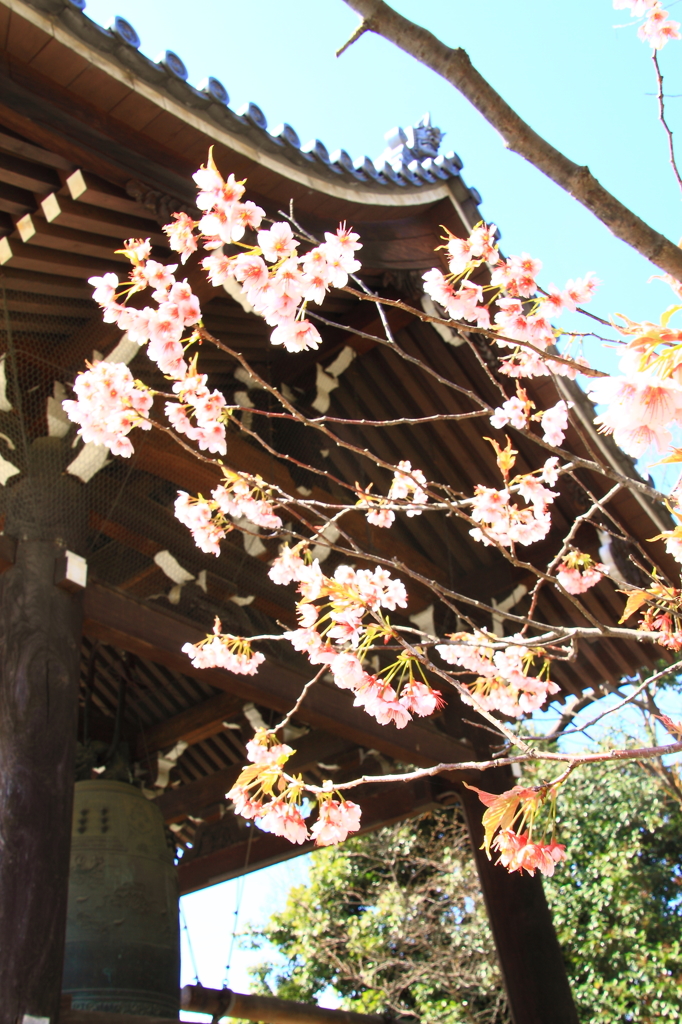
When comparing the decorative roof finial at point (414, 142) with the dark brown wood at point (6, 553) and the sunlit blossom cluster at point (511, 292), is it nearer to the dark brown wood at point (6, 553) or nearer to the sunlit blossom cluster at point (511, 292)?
the sunlit blossom cluster at point (511, 292)

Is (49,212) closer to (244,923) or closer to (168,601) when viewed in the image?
(168,601)

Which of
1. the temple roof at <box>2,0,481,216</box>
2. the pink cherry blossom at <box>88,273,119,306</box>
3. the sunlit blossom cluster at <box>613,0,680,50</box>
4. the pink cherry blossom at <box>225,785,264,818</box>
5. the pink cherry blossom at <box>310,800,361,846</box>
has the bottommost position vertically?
the pink cherry blossom at <box>310,800,361,846</box>

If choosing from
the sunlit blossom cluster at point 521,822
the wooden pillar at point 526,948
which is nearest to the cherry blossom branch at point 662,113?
the sunlit blossom cluster at point 521,822

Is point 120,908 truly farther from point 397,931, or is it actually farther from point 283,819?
point 397,931

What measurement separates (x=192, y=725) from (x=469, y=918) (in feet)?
15.4

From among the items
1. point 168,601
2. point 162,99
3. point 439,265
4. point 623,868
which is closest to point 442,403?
point 439,265

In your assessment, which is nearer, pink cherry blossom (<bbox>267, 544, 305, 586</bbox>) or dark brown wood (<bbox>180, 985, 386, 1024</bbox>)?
pink cherry blossom (<bbox>267, 544, 305, 586</bbox>)

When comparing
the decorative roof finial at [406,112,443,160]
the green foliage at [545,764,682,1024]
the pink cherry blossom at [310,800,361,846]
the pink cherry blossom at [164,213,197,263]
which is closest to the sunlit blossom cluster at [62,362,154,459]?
the pink cherry blossom at [164,213,197,263]

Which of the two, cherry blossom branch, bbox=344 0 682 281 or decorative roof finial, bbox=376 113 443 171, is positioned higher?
decorative roof finial, bbox=376 113 443 171

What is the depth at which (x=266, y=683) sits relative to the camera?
9.84 ft

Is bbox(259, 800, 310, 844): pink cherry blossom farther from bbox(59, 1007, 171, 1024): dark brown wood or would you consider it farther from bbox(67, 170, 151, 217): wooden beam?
bbox(67, 170, 151, 217): wooden beam

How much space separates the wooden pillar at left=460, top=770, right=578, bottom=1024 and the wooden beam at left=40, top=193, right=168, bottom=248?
8.32 ft

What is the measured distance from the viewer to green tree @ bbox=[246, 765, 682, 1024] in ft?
21.8

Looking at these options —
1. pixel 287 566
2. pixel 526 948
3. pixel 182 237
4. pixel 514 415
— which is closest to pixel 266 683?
pixel 287 566
